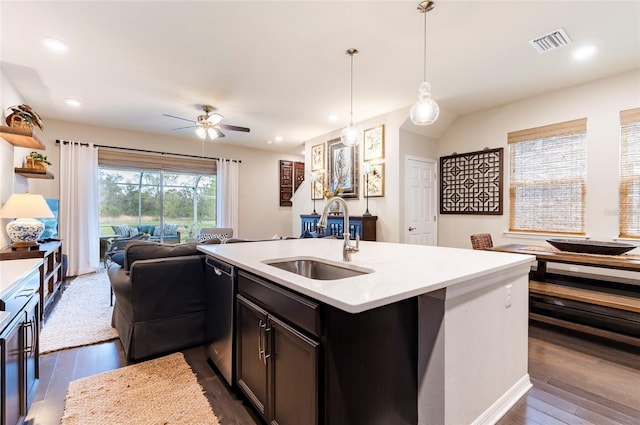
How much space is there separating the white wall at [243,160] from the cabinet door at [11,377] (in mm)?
5203

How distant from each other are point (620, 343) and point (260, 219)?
21.8ft

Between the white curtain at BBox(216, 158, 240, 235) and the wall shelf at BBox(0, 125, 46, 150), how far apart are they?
3387 mm

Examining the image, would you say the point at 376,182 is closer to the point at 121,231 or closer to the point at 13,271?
the point at 13,271

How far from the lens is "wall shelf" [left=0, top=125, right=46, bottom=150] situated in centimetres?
317

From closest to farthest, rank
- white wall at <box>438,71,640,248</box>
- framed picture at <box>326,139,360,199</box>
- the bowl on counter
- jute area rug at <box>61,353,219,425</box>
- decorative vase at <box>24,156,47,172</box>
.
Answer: jute area rug at <box>61,353,219,425</box> → the bowl on counter → white wall at <box>438,71,640,248</box> → decorative vase at <box>24,156,47,172</box> → framed picture at <box>326,139,360,199</box>

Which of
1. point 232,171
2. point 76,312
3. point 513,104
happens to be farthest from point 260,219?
point 513,104

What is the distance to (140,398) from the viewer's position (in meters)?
1.88

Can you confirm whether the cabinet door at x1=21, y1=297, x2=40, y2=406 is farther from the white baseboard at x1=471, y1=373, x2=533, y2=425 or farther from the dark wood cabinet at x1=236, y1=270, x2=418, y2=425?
the white baseboard at x1=471, y1=373, x2=533, y2=425

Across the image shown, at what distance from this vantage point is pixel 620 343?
2670 millimetres

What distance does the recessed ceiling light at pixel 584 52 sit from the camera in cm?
296

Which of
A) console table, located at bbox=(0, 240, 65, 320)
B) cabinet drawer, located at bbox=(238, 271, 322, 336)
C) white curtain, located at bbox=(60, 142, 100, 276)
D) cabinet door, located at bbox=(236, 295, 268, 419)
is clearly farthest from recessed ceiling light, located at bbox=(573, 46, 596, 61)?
white curtain, located at bbox=(60, 142, 100, 276)

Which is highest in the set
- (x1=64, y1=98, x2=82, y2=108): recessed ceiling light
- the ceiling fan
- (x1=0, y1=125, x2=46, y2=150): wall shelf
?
(x1=64, y1=98, x2=82, y2=108): recessed ceiling light

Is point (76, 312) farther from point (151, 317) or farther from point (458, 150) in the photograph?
point (458, 150)

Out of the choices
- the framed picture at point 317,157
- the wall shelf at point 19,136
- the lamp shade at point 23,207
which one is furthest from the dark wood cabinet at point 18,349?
the framed picture at point 317,157
